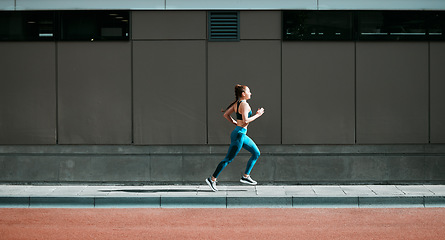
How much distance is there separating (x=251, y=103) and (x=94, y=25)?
3359 millimetres

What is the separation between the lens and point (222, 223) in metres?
7.62

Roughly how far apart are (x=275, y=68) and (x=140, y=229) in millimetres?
5040

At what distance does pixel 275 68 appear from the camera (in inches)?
A: 442

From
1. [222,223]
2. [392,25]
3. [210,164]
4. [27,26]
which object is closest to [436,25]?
[392,25]

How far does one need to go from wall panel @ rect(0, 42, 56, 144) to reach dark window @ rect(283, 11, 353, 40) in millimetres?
4575

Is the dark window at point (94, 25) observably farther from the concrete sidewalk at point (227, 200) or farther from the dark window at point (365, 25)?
the concrete sidewalk at point (227, 200)

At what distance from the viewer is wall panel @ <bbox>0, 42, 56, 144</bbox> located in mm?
11289

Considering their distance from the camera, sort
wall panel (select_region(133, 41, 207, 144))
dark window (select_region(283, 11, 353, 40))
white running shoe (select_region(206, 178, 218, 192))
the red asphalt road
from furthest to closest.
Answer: wall panel (select_region(133, 41, 207, 144)) < dark window (select_region(283, 11, 353, 40)) < white running shoe (select_region(206, 178, 218, 192)) < the red asphalt road

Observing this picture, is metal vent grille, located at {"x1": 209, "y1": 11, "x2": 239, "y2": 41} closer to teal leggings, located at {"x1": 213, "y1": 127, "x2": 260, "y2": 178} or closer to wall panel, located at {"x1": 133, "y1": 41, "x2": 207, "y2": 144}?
wall panel, located at {"x1": 133, "y1": 41, "x2": 207, "y2": 144}

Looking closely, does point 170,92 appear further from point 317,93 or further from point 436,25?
point 436,25

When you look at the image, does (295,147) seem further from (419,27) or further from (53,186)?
(53,186)

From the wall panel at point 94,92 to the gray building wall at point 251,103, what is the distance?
2cm

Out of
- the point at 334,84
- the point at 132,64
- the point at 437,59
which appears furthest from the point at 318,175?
the point at 132,64

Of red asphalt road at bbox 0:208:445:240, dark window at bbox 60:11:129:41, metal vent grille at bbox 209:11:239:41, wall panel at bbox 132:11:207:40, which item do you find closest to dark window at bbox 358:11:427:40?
metal vent grille at bbox 209:11:239:41
